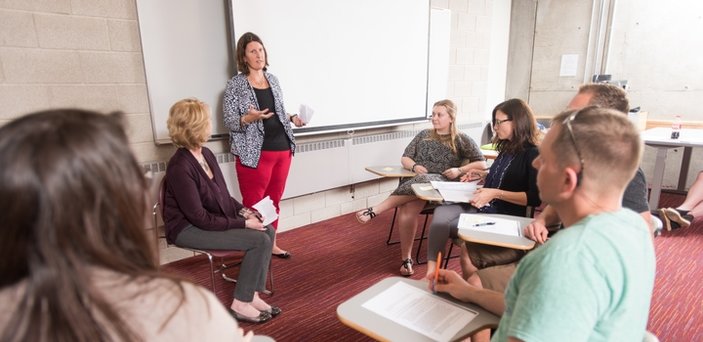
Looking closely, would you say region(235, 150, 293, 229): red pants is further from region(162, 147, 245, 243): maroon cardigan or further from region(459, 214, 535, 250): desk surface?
region(459, 214, 535, 250): desk surface

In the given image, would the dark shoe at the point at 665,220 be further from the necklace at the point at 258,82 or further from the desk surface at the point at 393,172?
the necklace at the point at 258,82

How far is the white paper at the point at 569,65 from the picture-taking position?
5203 millimetres

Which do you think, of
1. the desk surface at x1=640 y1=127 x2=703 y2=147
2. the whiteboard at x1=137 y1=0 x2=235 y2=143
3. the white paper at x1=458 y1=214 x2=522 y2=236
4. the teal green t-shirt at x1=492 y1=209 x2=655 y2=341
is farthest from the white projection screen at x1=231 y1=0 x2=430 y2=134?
the teal green t-shirt at x1=492 y1=209 x2=655 y2=341

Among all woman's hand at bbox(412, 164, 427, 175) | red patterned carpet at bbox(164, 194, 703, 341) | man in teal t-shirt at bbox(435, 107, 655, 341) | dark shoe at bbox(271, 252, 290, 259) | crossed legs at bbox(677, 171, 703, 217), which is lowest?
red patterned carpet at bbox(164, 194, 703, 341)

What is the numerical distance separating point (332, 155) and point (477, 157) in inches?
52.1

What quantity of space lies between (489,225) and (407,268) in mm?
1082

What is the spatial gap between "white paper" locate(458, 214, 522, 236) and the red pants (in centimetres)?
152

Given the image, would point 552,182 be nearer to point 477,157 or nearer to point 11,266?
point 11,266

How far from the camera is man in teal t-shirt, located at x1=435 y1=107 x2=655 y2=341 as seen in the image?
0.75 metres

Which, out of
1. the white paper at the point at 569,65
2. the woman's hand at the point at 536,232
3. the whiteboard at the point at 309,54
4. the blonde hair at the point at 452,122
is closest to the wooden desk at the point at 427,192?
the blonde hair at the point at 452,122

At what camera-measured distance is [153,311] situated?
0.59 meters

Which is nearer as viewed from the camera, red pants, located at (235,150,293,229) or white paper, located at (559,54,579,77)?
red pants, located at (235,150,293,229)

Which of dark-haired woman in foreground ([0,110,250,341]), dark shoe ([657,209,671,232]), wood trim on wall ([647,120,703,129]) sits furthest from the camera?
wood trim on wall ([647,120,703,129])

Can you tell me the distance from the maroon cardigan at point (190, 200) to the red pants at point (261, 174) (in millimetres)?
683
